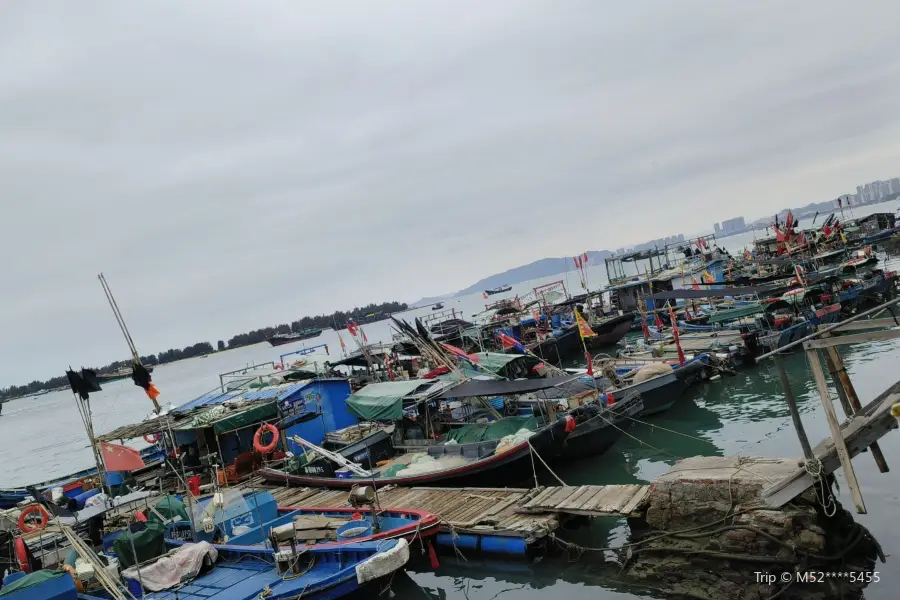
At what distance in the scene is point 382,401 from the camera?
61.6 feet

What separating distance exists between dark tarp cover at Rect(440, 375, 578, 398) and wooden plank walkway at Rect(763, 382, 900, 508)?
8.19 metres

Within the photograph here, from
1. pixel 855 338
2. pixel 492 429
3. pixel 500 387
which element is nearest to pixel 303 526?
pixel 492 429

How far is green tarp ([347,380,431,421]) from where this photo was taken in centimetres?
1850

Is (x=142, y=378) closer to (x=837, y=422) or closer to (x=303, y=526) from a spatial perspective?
(x=303, y=526)

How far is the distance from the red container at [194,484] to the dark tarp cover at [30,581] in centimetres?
861

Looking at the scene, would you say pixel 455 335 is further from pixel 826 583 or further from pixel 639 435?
pixel 826 583

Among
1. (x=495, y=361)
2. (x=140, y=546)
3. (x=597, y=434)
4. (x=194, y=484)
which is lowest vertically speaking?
(x=597, y=434)

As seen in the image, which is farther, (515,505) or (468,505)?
(468,505)

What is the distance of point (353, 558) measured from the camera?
1070 centimetres

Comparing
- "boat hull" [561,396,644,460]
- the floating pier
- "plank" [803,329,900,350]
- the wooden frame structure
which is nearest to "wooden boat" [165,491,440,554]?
the floating pier

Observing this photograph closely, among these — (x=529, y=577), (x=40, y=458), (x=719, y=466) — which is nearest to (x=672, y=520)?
(x=719, y=466)

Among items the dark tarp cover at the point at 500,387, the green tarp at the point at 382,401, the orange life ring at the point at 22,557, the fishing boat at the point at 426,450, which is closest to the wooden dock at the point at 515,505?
the fishing boat at the point at 426,450

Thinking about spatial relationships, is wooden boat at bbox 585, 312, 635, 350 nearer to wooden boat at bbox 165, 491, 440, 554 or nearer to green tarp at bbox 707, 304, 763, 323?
green tarp at bbox 707, 304, 763, 323

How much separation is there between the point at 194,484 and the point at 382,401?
23.2 feet
